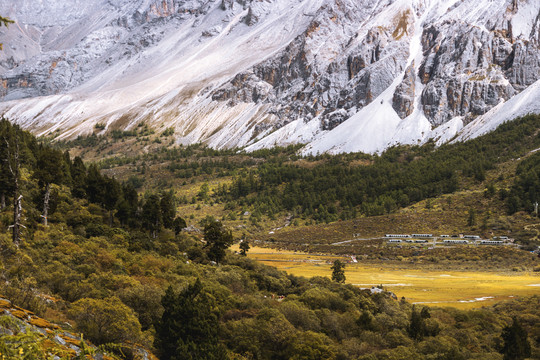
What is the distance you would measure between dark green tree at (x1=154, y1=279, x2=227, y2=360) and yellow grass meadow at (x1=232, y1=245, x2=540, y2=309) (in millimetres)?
25599

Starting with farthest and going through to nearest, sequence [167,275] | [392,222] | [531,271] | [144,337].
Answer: [392,222] → [531,271] → [167,275] → [144,337]

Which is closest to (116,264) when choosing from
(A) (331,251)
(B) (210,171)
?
(A) (331,251)

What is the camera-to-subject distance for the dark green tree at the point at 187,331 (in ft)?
49.8

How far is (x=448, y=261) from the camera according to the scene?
68.8 metres

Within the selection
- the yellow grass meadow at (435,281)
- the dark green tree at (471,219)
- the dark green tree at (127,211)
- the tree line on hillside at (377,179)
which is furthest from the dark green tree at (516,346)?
the tree line on hillside at (377,179)

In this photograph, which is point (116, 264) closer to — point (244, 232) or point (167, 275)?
point (167, 275)

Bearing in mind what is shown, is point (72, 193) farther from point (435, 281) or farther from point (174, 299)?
point (435, 281)

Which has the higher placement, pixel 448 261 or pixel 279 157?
pixel 279 157

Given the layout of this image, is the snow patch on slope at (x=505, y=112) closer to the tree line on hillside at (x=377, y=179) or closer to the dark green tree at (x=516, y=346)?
the tree line on hillside at (x=377, y=179)

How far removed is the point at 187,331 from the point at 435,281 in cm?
4204

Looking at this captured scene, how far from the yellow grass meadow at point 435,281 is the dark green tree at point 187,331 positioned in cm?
2560

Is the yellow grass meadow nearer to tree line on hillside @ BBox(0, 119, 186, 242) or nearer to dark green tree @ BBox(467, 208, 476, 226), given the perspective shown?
tree line on hillside @ BBox(0, 119, 186, 242)

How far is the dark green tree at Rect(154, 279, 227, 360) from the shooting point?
15.2m

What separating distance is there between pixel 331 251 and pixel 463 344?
61879mm
